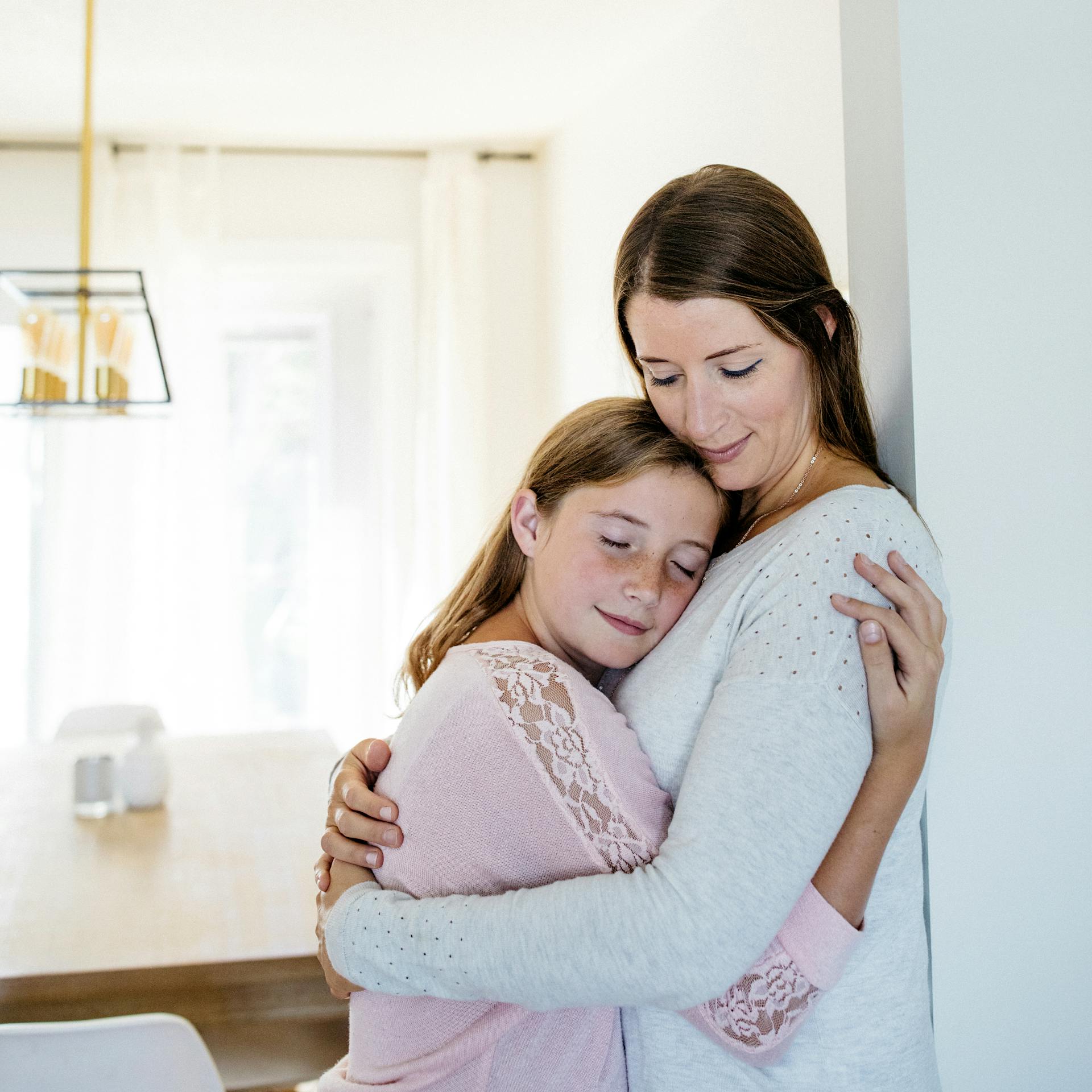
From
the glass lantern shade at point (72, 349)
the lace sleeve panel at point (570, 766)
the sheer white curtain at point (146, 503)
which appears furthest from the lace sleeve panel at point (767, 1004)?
the sheer white curtain at point (146, 503)

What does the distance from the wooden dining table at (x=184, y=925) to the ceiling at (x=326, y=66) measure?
2194 mm

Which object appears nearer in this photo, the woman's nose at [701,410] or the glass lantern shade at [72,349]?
the woman's nose at [701,410]

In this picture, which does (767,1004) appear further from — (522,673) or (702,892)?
(522,673)

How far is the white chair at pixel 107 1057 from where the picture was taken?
45.9 inches

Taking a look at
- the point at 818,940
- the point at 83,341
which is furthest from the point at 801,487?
the point at 83,341

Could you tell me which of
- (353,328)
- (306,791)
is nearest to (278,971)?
(306,791)

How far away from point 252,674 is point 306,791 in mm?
2152

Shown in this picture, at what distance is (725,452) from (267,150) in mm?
3550

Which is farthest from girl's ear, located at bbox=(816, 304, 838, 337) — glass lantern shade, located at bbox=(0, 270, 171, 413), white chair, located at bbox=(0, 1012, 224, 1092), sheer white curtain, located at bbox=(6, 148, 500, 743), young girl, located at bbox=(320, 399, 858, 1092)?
sheer white curtain, located at bbox=(6, 148, 500, 743)

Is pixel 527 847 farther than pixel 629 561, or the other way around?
pixel 629 561

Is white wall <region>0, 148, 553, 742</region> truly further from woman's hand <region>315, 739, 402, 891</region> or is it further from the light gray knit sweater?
the light gray knit sweater

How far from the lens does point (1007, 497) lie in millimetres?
1229

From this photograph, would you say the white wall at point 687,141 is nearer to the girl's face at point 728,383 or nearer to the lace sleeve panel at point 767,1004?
the girl's face at point 728,383

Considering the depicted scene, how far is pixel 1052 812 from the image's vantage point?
1.26 metres
